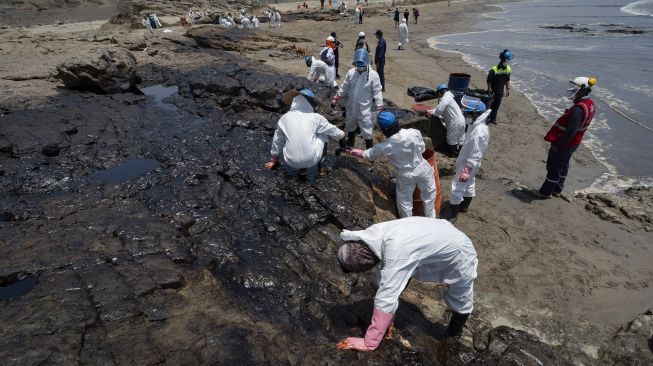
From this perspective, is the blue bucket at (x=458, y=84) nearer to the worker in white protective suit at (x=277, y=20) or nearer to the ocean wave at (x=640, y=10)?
the worker in white protective suit at (x=277, y=20)

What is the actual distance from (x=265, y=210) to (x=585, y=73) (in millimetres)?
14492

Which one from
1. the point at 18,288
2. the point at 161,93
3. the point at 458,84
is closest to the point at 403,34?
the point at 458,84

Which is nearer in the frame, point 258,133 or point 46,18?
point 258,133

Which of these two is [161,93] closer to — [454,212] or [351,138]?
[351,138]

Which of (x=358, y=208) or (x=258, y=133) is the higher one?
(x=258, y=133)

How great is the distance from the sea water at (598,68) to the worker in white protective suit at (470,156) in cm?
292

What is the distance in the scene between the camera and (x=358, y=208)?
15.4 ft

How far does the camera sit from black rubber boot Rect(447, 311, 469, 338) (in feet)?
10.1

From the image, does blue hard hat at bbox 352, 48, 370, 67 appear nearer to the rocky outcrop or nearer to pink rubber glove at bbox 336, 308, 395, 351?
pink rubber glove at bbox 336, 308, 395, 351

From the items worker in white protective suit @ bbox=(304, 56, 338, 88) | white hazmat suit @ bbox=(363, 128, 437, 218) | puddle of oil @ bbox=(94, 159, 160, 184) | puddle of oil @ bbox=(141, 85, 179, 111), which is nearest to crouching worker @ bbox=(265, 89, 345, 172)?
white hazmat suit @ bbox=(363, 128, 437, 218)

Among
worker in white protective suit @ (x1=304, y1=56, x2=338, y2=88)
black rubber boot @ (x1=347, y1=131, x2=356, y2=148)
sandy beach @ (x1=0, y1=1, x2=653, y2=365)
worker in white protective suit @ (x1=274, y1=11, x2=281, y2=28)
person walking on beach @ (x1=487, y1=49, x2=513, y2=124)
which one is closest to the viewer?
sandy beach @ (x1=0, y1=1, x2=653, y2=365)

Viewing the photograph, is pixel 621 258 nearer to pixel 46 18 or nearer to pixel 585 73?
pixel 585 73

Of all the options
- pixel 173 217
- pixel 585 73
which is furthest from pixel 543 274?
pixel 585 73

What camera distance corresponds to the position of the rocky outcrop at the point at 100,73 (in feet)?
25.9
